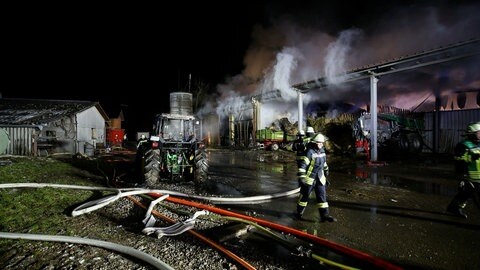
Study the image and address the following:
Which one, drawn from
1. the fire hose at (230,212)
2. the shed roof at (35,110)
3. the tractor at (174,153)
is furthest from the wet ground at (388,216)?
the shed roof at (35,110)

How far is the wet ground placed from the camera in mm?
3754

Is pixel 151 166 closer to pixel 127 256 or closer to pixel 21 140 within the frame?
pixel 127 256

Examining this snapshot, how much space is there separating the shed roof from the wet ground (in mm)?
17300

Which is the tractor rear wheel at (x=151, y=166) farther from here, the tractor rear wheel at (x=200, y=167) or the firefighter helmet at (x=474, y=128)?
the firefighter helmet at (x=474, y=128)

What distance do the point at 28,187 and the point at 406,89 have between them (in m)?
22.2

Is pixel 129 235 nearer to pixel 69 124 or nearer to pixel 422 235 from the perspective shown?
pixel 422 235

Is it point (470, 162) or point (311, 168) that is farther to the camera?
point (311, 168)

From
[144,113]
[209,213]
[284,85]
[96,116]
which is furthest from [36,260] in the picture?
[144,113]

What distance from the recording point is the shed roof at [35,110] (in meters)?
19.7

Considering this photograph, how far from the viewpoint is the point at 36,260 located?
3291 millimetres

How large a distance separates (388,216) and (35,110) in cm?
2676

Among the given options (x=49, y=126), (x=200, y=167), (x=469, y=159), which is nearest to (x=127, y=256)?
(x=200, y=167)

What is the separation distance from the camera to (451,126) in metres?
17.3

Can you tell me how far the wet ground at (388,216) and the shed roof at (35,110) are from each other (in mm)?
17300
